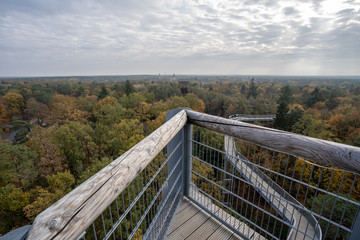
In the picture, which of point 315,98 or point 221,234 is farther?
point 315,98

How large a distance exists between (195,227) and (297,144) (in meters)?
2.02

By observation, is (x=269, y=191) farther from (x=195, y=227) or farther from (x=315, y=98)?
(x=315, y=98)

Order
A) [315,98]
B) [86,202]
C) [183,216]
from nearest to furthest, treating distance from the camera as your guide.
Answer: [86,202] < [183,216] < [315,98]

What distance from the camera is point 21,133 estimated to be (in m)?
24.5

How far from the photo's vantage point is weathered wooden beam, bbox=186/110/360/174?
1334 mm

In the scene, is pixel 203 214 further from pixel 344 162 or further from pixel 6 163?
pixel 6 163

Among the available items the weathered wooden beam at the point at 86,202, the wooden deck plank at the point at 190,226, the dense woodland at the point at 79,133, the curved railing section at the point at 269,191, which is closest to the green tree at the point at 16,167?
the dense woodland at the point at 79,133

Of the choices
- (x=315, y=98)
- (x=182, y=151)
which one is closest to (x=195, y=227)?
(x=182, y=151)

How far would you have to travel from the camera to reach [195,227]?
2764 mm

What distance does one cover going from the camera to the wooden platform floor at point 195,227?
262 centimetres

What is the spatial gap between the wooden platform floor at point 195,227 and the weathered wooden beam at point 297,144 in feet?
5.28

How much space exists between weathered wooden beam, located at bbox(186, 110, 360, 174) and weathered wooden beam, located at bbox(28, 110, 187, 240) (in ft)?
3.75

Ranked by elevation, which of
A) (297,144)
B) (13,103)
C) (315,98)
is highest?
(297,144)

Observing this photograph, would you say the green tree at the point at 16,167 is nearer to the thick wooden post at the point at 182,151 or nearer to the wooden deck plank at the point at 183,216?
the wooden deck plank at the point at 183,216
